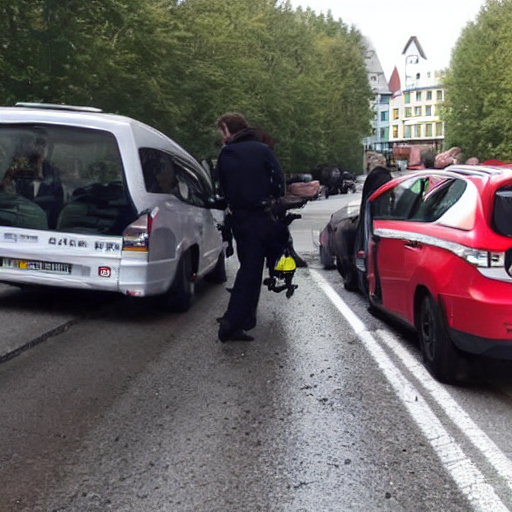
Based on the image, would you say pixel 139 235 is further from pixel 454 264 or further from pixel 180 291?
pixel 454 264

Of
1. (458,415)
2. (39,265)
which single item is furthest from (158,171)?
(458,415)

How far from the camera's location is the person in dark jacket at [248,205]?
23.2 feet

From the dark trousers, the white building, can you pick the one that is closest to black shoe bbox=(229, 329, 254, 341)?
the dark trousers

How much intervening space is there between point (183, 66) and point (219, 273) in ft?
58.5

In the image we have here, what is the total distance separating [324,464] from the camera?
429 centimetres

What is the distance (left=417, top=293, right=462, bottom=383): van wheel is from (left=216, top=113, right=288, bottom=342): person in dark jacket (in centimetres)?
160

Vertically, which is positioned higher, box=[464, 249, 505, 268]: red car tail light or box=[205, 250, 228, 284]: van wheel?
box=[464, 249, 505, 268]: red car tail light

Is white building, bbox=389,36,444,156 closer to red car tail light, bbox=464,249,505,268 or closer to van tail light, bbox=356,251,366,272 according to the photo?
van tail light, bbox=356,251,366,272

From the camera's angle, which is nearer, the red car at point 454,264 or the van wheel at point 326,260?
the red car at point 454,264

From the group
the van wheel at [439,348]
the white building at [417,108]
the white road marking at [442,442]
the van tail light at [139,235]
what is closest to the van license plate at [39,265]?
the van tail light at [139,235]

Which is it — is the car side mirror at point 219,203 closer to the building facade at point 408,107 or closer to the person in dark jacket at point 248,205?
the person in dark jacket at point 248,205

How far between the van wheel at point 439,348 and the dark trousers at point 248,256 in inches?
62.2

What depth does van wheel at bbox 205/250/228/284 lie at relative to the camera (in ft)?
37.5

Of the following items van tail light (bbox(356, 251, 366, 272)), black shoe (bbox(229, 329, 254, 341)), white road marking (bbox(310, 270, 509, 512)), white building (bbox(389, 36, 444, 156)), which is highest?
white building (bbox(389, 36, 444, 156))
